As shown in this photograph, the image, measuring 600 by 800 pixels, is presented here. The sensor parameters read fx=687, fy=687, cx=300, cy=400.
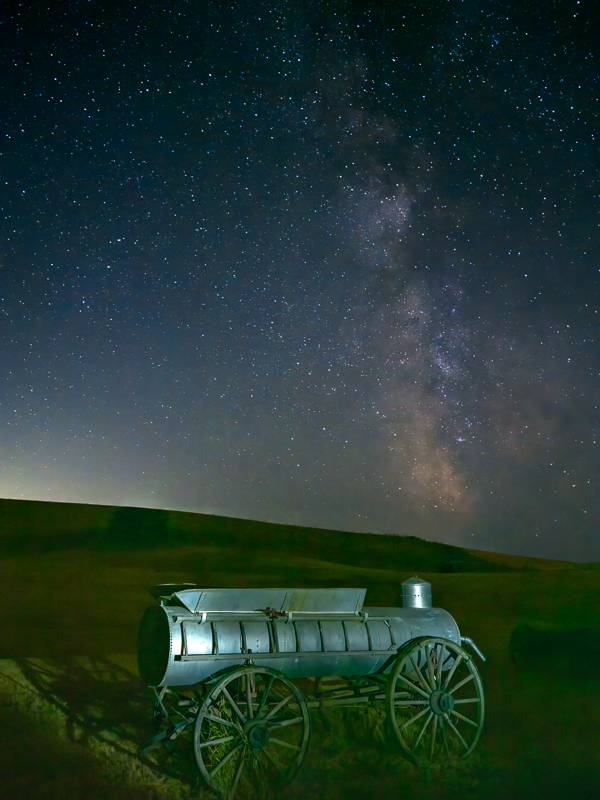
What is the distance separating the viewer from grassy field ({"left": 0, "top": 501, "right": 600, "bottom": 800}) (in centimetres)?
966

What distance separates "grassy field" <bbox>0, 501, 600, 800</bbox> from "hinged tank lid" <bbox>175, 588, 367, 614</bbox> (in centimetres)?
231

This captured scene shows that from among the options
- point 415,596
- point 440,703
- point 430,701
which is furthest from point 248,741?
point 415,596

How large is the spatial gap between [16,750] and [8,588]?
1466 cm

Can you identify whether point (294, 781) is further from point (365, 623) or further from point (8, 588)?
point (8, 588)

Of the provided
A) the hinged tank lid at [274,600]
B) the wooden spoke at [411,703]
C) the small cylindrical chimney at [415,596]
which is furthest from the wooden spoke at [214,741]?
the small cylindrical chimney at [415,596]

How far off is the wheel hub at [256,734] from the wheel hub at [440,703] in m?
2.62

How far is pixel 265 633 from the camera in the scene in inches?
364

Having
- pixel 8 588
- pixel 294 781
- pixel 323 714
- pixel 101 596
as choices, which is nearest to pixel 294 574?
pixel 101 596

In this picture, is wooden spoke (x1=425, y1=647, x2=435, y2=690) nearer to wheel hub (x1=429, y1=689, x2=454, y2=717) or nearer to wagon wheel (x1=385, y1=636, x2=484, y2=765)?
wagon wheel (x1=385, y1=636, x2=484, y2=765)

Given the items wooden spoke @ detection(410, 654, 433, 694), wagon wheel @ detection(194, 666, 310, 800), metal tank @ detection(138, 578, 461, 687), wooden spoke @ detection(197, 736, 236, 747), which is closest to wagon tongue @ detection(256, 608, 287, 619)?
metal tank @ detection(138, 578, 461, 687)

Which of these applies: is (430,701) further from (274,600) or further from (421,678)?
(274,600)

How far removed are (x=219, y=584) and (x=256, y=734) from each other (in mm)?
18744

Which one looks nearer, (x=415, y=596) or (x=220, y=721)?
(x=220, y=721)

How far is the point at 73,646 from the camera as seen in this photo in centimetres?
1794
